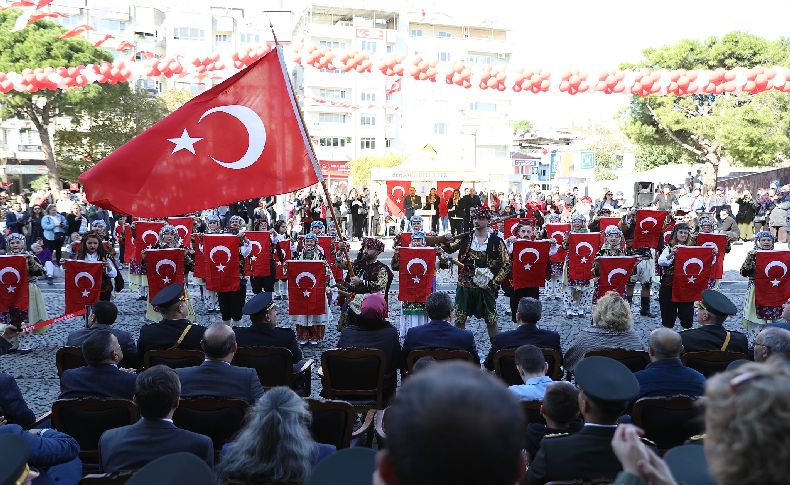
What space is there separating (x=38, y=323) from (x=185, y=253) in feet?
7.83

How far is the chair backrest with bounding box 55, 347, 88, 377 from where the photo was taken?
606cm

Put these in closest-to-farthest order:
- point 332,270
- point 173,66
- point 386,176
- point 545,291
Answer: point 332,270
point 545,291
point 173,66
point 386,176

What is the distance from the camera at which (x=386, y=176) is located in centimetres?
3281

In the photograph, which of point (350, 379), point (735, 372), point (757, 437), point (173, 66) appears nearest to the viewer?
point (757, 437)

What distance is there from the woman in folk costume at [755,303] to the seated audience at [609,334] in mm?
4649

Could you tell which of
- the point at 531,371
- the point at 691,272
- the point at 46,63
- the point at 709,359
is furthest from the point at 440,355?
the point at 46,63

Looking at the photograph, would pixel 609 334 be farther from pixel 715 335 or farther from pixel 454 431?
pixel 454 431

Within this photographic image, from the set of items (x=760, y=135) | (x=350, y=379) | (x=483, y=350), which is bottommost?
(x=483, y=350)

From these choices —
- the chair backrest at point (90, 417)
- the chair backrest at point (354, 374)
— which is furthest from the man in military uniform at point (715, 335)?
the chair backrest at point (90, 417)

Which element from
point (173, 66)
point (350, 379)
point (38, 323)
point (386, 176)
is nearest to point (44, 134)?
point (386, 176)

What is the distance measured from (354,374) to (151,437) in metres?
2.62

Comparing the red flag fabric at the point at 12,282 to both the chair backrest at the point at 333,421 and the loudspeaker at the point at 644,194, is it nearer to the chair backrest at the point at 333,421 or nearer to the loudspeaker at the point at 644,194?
the chair backrest at the point at 333,421

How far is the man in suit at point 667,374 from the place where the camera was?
4.59 meters

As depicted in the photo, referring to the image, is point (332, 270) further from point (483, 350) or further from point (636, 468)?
point (636, 468)
